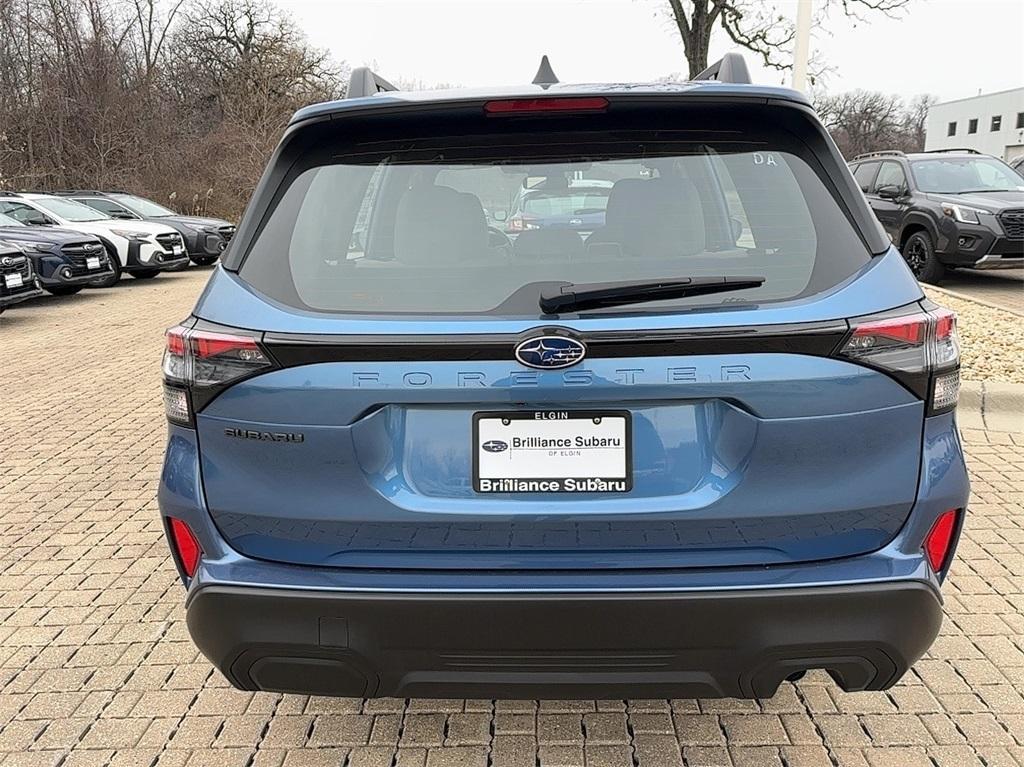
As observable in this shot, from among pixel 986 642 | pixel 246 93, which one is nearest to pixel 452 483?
pixel 986 642

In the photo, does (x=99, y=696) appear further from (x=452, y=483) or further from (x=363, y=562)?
(x=452, y=483)

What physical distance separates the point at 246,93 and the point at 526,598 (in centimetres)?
3579

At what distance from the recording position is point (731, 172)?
2100 mm

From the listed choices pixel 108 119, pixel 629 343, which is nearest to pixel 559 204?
A: pixel 629 343

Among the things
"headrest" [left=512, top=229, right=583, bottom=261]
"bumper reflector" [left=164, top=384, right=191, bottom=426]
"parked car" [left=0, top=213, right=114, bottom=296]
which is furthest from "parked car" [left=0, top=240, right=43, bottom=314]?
"headrest" [left=512, top=229, right=583, bottom=261]

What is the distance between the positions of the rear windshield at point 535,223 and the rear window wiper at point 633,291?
0.03 metres

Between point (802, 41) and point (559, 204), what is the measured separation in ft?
29.6

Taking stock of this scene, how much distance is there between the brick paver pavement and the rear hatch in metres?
0.87

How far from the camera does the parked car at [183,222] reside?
1702 cm

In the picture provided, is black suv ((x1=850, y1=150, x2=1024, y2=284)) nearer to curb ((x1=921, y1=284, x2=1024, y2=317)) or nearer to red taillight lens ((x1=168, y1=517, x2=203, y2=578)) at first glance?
curb ((x1=921, y1=284, x2=1024, y2=317))

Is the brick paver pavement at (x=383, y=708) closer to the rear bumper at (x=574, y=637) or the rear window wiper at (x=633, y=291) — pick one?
the rear bumper at (x=574, y=637)

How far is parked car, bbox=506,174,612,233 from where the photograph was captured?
2.13 metres

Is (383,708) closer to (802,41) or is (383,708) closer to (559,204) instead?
(559,204)

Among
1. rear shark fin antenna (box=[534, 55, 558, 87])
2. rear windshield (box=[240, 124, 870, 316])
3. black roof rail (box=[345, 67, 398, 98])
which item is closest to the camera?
rear windshield (box=[240, 124, 870, 316])
